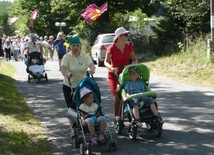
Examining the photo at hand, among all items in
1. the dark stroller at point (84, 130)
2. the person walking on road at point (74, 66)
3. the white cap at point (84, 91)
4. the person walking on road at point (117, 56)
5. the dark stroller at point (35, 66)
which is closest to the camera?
the dark stroller at point (84, 130)

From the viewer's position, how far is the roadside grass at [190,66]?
A: 15.6m

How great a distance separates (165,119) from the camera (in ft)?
31.4

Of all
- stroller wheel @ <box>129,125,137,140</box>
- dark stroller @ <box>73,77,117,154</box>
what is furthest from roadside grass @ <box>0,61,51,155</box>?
stroller wheel @ <box>129,125,137,140</box>

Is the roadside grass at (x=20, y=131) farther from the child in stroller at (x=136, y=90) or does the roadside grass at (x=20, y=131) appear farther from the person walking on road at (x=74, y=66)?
the child in stroller at (x=136, y=90)

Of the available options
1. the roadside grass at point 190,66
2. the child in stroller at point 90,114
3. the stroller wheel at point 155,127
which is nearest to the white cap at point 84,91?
the child in stroller at point 90,114

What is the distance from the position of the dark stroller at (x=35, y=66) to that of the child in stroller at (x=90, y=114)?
982 cm

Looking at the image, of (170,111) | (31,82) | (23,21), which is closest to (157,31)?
(31,82)

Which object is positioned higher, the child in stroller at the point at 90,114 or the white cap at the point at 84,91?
the white cap at the point at 84,91

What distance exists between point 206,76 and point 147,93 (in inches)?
318

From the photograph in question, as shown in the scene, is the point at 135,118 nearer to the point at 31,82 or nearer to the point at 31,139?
the point at 31,139

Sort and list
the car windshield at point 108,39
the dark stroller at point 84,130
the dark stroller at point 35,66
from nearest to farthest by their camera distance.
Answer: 1. the dark stroller at point 84,130
2. the dark stroller at point 35,66
3. the car windshield at point 108,39

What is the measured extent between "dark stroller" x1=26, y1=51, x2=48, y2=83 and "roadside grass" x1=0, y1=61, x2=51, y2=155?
171 inches

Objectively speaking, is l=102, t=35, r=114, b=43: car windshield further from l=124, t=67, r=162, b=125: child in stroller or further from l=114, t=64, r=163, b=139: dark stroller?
l=124, t=67, r=162, b=125: child in stroller

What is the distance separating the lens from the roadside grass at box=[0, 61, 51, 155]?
→ 7.32m
